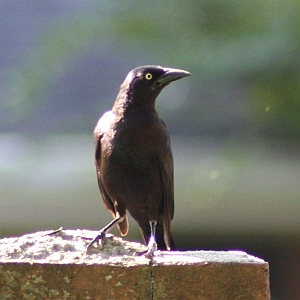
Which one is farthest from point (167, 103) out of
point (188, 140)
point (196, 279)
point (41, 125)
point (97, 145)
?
point (196, 279)

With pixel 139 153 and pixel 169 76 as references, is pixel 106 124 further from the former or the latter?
pixel 169 76

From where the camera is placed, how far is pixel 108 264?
2.68 meters

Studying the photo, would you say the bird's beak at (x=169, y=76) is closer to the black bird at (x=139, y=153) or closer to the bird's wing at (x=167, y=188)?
the black bird at (x=139, y=153)

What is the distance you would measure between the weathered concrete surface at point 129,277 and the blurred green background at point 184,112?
6572mm

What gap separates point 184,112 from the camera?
10.5 meters

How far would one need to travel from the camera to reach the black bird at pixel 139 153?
186 inches

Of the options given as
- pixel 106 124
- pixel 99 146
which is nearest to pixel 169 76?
pixel 106 124

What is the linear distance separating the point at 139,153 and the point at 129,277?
207 centimetres

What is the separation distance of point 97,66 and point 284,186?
8.74 feet

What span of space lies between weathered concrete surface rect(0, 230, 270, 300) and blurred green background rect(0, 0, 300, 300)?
6572 mm

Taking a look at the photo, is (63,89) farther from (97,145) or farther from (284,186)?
(97,145)

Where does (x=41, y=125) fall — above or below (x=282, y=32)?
below

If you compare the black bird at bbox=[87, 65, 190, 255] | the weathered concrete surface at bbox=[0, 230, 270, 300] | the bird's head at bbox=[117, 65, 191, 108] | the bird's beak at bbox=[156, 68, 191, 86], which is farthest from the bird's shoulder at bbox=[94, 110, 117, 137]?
the weathered concrete surface at bbox=[0, 230, 270, 300]

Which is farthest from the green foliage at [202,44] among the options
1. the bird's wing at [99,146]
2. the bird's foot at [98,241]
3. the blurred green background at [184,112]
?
the bird's foot at [98,241]
